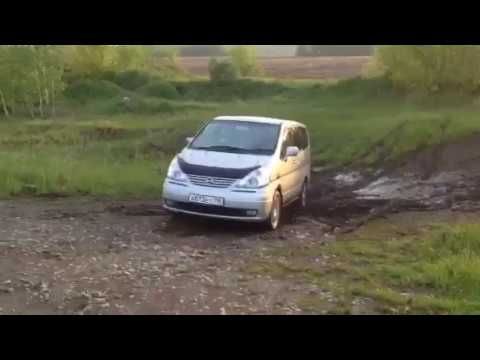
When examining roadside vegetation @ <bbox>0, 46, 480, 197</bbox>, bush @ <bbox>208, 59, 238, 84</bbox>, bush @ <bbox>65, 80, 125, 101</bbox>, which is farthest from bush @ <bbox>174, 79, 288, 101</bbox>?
bush @ <bbox>65, 80, 125, 101</bbox>

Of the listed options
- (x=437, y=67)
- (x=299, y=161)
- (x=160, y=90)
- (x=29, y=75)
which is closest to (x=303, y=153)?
(x=299, y=161)

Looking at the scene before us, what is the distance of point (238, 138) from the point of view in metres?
10.6

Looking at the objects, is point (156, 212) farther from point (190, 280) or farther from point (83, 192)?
point (190, 280)

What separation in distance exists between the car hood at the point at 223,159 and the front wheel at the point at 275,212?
0.59 meters

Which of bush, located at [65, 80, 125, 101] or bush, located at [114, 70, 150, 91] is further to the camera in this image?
bush, located at [114, 70, 150, 91]

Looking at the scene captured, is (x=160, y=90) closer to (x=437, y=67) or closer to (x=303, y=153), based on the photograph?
(x=437, y=67)

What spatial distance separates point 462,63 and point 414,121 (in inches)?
334

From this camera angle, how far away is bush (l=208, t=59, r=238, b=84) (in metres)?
40.6

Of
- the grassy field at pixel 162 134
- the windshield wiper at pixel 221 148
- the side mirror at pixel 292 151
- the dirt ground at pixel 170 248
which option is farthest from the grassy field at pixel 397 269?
the grassy field at pixel 162 134

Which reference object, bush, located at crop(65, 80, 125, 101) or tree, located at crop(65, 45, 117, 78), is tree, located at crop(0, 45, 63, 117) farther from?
tree, located at crop(65, 45, 117, 78)

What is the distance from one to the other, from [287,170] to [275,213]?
957 mm

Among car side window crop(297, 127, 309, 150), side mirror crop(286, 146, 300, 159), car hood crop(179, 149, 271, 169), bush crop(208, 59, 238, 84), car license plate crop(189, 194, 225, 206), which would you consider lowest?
bush crop(208, 59, 238, 84)

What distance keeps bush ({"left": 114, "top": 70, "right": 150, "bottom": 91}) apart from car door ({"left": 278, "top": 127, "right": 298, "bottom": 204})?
31.5m

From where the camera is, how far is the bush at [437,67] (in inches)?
991
